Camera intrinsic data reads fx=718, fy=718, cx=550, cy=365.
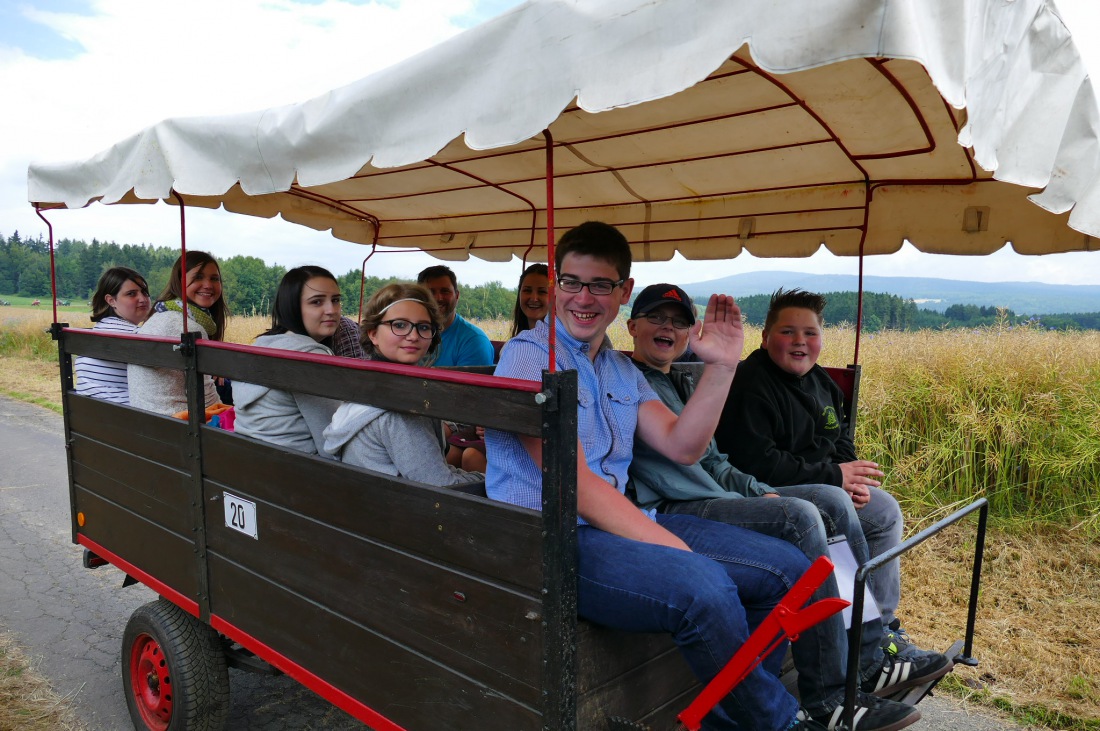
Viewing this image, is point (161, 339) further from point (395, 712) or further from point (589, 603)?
point (589, 603)

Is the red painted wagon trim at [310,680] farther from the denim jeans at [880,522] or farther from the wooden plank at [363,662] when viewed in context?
the denim jeans at [880,522]

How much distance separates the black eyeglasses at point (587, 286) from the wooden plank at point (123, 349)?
1.55 m

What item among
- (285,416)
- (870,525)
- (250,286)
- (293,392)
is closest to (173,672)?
(285,416)

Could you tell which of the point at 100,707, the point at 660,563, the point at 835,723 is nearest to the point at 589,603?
the point at 660,563

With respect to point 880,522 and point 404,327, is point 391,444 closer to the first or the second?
point 404,327

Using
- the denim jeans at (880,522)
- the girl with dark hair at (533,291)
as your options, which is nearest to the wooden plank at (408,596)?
the denim jeans at (880,522)

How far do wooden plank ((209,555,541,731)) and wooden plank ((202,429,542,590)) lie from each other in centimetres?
31

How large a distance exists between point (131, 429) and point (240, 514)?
941 mm

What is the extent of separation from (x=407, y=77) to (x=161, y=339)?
5.78 feet

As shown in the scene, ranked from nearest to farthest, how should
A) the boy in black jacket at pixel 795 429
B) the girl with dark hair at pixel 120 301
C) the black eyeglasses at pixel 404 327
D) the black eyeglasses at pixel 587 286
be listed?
the black eyeglasses at pixel 587 286 → the black eyeglasses at pixel 404 327 → the boy in black jacket at pixel 795 429 → the girl with dark hair at pixel 120 301

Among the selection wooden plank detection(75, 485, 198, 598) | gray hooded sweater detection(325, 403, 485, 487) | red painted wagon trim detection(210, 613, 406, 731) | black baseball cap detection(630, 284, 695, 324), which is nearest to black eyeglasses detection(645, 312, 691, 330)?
black baseball cap detection(630, 284, 695, 324)

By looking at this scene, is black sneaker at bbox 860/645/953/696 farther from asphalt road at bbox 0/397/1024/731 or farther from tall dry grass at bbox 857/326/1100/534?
tall dry grass at bbox 857/326/1100/534

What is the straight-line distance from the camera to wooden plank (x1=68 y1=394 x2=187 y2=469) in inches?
112

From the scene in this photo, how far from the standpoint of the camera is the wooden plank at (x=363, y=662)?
5.92 ft
